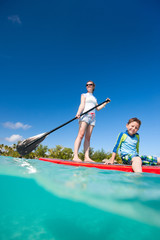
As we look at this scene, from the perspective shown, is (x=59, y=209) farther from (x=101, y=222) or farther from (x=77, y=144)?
(x=77, y=144)

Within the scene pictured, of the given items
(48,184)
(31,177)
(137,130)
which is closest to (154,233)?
(48,184)

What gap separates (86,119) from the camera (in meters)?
4.79

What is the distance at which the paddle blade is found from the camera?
5.52 metres

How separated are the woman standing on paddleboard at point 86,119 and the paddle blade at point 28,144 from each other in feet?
5.26

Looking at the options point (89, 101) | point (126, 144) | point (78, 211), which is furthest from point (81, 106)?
point (78, 211)

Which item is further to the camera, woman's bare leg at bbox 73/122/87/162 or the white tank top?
the white tank top

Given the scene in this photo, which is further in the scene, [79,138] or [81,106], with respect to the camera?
[81,106]

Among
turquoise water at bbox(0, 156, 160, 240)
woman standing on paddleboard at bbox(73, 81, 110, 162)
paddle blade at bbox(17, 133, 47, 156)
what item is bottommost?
turquoise water at bbox(0, 156, 160, 240)

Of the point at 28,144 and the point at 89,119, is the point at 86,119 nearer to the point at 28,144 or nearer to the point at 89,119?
the point at 89,119

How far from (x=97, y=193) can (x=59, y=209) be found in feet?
1.23

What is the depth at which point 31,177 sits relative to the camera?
1866 millimetres

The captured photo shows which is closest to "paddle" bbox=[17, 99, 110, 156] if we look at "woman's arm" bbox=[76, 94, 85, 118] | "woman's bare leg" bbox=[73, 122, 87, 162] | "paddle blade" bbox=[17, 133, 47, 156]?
"paddle blade" bbox=[17, 133, 47, 156]

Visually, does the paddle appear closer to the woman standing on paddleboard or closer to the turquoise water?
the woman standing on paddleboard

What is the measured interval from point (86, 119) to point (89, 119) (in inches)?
4.8
